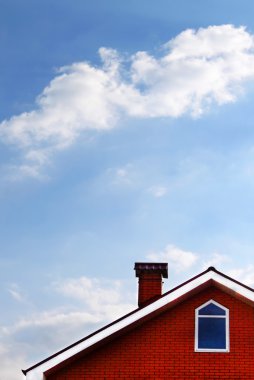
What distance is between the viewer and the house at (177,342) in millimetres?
16609

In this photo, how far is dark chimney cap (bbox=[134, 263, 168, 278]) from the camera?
63.5 ft

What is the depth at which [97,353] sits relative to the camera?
55.7ft

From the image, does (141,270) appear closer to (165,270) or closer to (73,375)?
(165,270)

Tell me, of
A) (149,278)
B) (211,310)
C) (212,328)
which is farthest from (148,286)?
(212,328)

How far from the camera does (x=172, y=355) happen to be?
664 inches

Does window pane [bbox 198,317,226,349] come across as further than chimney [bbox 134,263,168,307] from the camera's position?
No

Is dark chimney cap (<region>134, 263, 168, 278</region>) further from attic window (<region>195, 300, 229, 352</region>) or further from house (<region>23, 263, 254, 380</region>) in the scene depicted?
attic window (<region>195, 300, 229, 352</region>)

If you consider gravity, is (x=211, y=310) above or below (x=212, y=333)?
above

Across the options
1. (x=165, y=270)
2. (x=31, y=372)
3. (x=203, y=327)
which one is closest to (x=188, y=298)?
(x=203, y=327)

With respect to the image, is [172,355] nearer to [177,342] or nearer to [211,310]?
[177,342]

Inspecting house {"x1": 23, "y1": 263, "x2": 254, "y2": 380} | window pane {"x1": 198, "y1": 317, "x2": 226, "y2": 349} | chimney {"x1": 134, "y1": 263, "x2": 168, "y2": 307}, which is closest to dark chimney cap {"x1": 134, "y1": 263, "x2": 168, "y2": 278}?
chimney {"x1": 134, "y1": 263, "x2": 168, "y2": 307}

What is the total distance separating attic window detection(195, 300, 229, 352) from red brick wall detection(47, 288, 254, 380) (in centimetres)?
14

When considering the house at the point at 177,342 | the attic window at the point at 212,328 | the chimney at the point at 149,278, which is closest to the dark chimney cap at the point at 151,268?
the chimney at the point at 149,278

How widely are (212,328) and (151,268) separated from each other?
3065 mm
